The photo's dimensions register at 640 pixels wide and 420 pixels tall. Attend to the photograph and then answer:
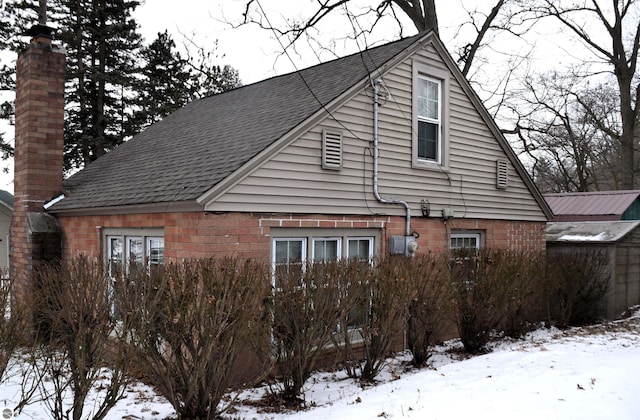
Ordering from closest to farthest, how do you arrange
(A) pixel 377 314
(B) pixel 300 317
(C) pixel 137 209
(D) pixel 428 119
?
(B) pixel 300 317 → (A) pixel 377 314 → (C) pixel 137 209 → (D) pixel 428 119

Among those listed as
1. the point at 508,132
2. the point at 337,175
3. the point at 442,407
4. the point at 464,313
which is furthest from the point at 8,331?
the point at 508,132

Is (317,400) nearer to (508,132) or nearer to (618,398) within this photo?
(618,398)

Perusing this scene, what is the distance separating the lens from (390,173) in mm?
9430

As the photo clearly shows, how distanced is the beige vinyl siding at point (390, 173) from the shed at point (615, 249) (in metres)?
1.04

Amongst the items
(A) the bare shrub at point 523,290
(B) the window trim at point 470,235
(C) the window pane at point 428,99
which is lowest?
(A) the bare shrub at point 523,290

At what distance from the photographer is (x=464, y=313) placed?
910 centimetres

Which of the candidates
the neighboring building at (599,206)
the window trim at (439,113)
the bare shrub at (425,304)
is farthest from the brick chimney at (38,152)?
the neighboring building at (599,206)

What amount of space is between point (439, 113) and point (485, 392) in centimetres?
608

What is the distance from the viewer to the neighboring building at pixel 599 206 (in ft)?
67.7

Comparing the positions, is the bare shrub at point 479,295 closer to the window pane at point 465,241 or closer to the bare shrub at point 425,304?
the bare shrub at point 425,304

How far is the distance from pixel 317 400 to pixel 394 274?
79.1 inches

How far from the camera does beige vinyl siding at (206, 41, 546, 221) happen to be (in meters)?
7.74

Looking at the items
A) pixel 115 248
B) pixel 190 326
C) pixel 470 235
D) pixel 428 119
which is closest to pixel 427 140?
pixel 428 119

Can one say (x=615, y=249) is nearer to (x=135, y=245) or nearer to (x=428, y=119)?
(x=428, y=119)
